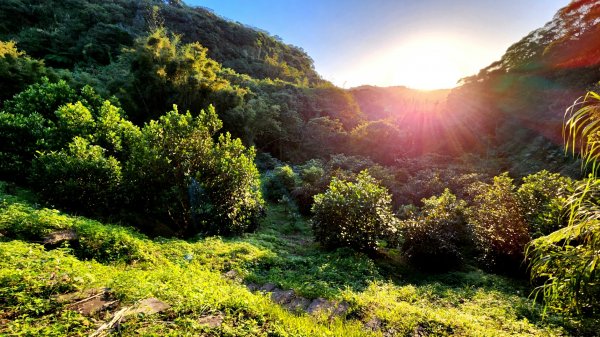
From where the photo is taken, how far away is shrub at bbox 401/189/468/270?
8203 millimetres

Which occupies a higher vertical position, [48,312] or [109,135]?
[109,135]

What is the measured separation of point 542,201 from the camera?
7.97 m

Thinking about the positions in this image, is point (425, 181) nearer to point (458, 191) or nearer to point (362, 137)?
point (458, 191)

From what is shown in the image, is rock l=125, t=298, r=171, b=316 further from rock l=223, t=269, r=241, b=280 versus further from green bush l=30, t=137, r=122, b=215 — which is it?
green bush l=30, t=137, r=122, b=215

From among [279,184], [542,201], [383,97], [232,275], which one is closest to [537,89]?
[542,201]

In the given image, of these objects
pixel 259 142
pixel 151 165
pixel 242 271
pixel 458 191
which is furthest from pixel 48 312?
pixel 259 142

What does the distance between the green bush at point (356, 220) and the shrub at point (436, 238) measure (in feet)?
2.00

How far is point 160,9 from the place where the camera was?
199ft

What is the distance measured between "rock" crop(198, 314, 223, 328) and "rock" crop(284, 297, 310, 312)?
4.68 ft

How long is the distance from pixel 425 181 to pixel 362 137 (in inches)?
352

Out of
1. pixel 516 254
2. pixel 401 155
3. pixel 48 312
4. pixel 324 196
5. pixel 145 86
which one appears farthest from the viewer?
pixel 401 155

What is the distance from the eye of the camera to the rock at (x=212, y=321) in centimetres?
314

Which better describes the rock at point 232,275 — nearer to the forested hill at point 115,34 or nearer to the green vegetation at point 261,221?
the green vegetation at point 261,221

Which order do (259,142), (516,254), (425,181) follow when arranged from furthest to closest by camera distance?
(259,142) < (425,181) < (516,254)
